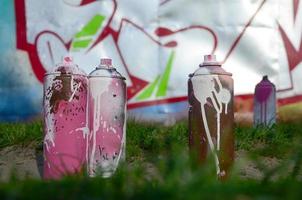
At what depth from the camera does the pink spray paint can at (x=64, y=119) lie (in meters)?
3.84

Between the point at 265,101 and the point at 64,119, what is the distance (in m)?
3.07

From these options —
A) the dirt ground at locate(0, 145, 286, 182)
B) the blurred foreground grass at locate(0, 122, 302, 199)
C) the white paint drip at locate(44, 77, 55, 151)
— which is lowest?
the dirt ground at locate(0, 145, 286, 182)

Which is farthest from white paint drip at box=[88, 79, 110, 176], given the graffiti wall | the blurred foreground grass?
the graffiti wall

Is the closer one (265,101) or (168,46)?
(265,101)

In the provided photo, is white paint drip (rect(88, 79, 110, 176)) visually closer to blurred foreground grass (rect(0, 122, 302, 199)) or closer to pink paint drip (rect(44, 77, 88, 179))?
pink paint drip (rect(44, 77, 88, 179))

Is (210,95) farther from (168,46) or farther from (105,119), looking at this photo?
(168,46)

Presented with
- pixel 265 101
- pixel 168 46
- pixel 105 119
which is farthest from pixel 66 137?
pixel 168 46

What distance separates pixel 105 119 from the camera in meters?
3.97

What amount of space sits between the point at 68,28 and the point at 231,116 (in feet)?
12.4

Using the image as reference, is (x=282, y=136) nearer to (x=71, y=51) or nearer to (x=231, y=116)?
(x=231, y=116)

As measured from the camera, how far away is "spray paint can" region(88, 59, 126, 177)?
3973 mm

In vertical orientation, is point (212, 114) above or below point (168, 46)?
below

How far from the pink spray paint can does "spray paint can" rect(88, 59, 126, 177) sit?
0.32ft

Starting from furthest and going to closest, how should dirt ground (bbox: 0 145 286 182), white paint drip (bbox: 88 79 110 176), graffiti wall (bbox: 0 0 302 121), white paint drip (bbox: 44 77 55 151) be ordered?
1. graffiti wall (bbox: 0 0 302 121)
2. dirt ground (bbox: 0 145 286 182)
3. white paint drip (bbox: 88 79 110 176)
4. white paint drip (bbox: 44 77 55 151)
